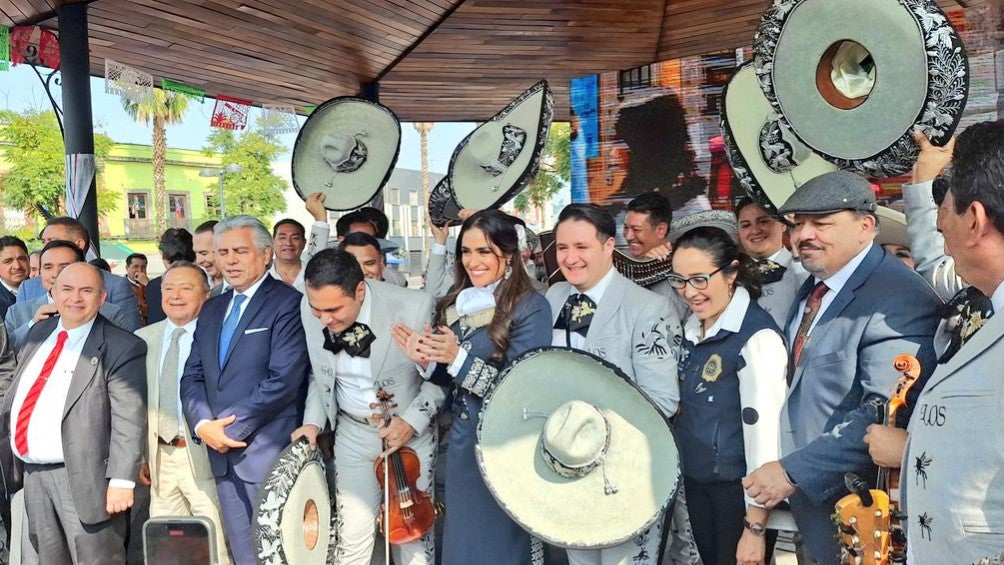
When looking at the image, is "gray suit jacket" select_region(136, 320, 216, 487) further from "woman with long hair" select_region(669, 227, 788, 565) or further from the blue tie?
"woman with long hair" select_region(669, 227, 788, 565)

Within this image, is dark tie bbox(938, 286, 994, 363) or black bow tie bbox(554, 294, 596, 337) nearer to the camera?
dark tie bbox(938, 286, 994, 363)

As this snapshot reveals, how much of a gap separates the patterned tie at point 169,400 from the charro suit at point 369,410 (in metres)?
0.64

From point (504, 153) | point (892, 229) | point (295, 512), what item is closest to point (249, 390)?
point (295, 512)

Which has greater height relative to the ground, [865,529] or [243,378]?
[243,378]

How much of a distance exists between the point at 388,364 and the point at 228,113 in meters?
6.45

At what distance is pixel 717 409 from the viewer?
102 inches

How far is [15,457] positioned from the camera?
140 inches

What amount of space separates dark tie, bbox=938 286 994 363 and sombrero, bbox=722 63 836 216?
3.39 feet

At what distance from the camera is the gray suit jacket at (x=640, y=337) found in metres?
2.73

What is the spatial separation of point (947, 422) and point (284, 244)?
4.17 m

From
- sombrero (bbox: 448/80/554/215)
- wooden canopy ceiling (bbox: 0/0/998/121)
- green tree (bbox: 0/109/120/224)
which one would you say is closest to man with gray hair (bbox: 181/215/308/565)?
sombrero (bbox: 448/80/554/215)

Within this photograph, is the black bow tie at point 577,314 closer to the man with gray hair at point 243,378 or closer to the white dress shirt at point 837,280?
the white dress shirt at point 837,280

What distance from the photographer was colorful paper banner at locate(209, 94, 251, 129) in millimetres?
8758

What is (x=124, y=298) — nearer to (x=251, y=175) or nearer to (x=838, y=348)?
(x=838, y=348)
